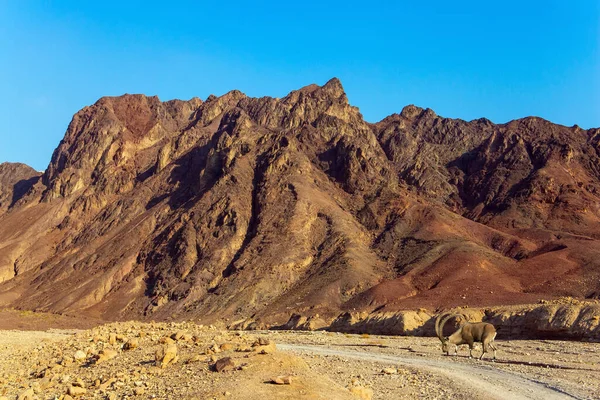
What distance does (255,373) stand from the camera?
50.3ft

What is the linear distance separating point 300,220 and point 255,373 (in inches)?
4235

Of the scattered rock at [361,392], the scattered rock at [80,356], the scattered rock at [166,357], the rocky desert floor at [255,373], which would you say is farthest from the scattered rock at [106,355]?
the scattered rock at [361,392]

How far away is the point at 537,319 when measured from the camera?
138ft

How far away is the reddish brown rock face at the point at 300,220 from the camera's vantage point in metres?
102

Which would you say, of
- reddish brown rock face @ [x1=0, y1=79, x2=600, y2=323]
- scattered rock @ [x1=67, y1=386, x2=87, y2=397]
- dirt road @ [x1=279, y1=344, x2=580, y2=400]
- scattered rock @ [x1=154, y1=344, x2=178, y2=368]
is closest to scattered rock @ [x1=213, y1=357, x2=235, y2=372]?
scattered rock @ [x1=154, y1=344, x2=178, y2=368]

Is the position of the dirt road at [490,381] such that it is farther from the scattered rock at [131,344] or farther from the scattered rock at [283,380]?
the scattered rock at [131,344]

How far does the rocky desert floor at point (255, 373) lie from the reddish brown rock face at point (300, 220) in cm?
5962

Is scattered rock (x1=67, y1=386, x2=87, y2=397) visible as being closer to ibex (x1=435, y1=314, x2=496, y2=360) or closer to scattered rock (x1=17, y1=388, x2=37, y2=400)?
scattered rock (x1=17, y1=388, x2=37, y2=400)

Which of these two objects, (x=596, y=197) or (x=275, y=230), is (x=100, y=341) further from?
(x=596, y=197)

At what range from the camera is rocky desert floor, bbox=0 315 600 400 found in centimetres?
1500

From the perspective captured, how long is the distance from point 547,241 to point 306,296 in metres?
57.4

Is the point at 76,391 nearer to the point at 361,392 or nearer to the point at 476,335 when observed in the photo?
the point at 361,392

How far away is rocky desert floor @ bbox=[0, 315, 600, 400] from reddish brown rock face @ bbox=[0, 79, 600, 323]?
59622mm

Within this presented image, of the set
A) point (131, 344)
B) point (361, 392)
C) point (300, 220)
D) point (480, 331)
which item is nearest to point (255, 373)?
point (361, 392)
